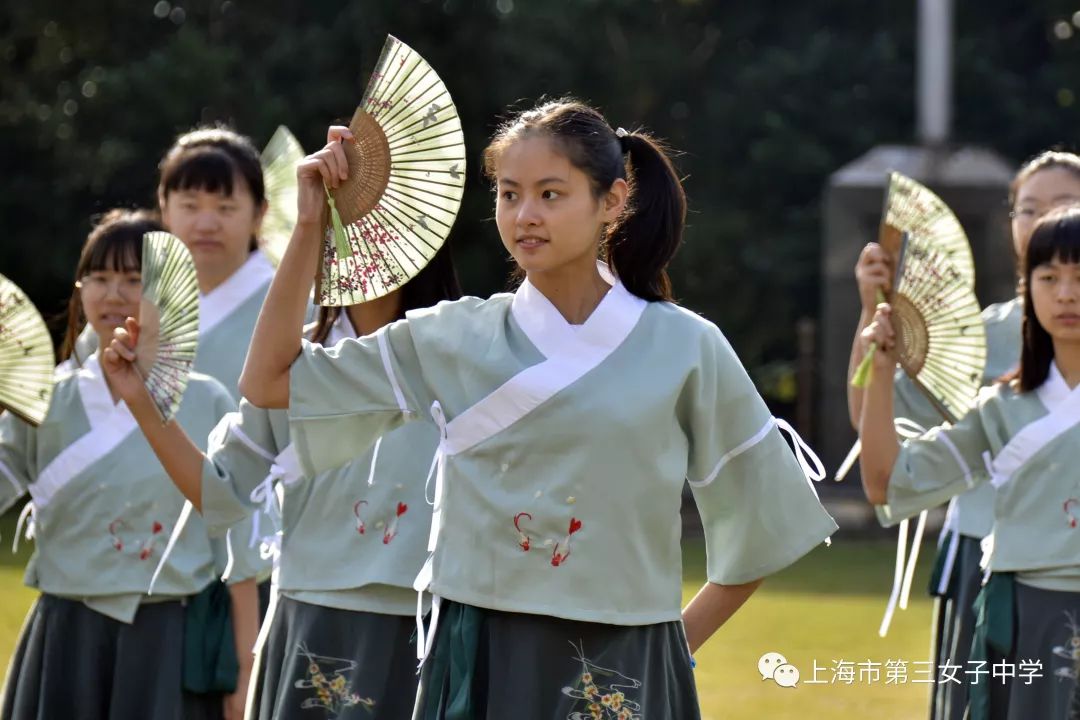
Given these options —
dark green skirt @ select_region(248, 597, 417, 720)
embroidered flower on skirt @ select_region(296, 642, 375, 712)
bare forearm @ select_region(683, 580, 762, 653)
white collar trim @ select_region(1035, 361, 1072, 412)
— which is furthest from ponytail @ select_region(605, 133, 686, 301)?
white collar trim @ select_region(1035, 361, 1072, 412)

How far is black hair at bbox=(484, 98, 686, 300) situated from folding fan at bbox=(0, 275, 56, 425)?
1.33 metres

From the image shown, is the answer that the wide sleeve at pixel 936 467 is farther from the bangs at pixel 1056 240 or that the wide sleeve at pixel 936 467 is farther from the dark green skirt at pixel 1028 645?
the bangs at pixel 1056 240

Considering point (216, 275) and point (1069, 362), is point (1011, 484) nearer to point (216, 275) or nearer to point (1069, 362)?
point (1069, 362)

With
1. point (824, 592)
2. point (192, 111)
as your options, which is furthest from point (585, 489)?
point (192, 111)

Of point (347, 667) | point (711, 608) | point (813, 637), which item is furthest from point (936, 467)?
point (813, 637)

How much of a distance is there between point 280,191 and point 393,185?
90.2 inches

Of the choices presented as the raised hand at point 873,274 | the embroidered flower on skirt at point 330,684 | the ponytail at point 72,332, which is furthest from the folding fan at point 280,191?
the embroidered flower on skirt at point 330,684

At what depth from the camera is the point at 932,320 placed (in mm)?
3945

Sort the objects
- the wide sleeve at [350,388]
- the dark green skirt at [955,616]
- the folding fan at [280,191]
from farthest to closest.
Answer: the folding fan at [280,191], the dark green skirt at [955,616], the wide sleeve at [350,388]

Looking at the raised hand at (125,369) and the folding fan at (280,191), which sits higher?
the folding fan at (280,191)

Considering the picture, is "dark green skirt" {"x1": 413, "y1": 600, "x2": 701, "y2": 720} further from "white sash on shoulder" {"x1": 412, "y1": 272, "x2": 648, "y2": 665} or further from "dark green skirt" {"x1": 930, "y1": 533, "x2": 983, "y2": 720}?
"dark green skirt" {"x1": 930, "y1": 533, "x2": 983, "y2": 720}

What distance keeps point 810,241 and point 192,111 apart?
13.9 ft

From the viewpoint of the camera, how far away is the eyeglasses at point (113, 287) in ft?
13.0

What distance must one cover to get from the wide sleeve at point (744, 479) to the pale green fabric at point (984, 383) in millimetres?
1666
